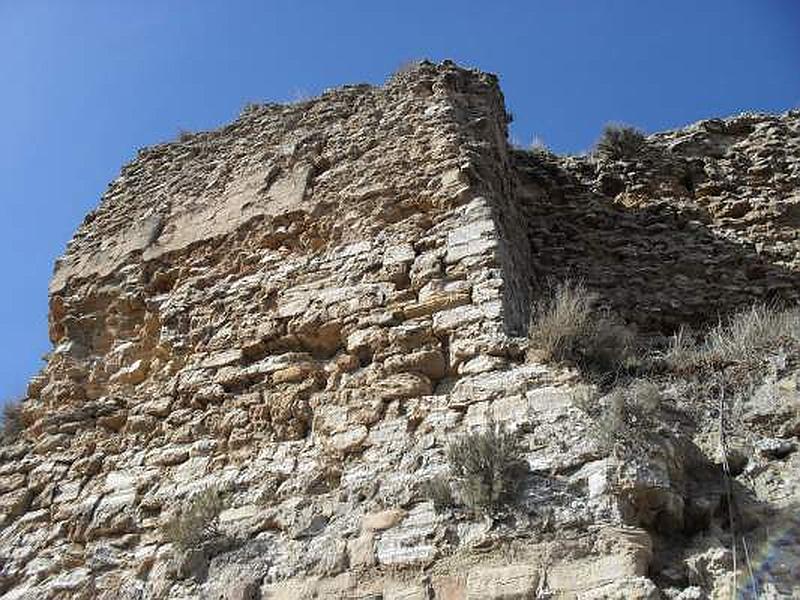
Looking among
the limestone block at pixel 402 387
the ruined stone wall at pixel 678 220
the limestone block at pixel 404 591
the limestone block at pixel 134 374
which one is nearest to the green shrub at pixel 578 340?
the limestone block at pixel 402 387

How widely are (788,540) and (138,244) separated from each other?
5.11 m

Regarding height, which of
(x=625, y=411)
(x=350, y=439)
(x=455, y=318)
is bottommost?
(x=625, y=411)

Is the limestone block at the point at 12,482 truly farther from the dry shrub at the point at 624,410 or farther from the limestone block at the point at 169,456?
the dry shrub at the point at 624,410

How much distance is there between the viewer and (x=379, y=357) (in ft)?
16.8

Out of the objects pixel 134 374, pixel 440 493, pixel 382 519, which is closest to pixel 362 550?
pixel 382 519

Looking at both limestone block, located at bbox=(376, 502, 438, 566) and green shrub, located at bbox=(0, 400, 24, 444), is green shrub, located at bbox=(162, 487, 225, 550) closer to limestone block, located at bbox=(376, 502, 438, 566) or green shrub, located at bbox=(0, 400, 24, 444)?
limestone block, located at bbox=(376, 502, 438, 566)

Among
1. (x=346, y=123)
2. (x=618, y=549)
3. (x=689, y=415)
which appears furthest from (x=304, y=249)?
(x=618, y=549)

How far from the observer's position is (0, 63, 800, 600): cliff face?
12.8 feet

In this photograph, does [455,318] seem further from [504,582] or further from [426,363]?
[504,582]

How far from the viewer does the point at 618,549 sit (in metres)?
3.59

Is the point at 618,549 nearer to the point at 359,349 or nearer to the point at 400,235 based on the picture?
the point at 359,349

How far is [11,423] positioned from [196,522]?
2.53 meters

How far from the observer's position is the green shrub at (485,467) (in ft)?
13.1

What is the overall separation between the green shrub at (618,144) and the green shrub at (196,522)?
510 centimetres
